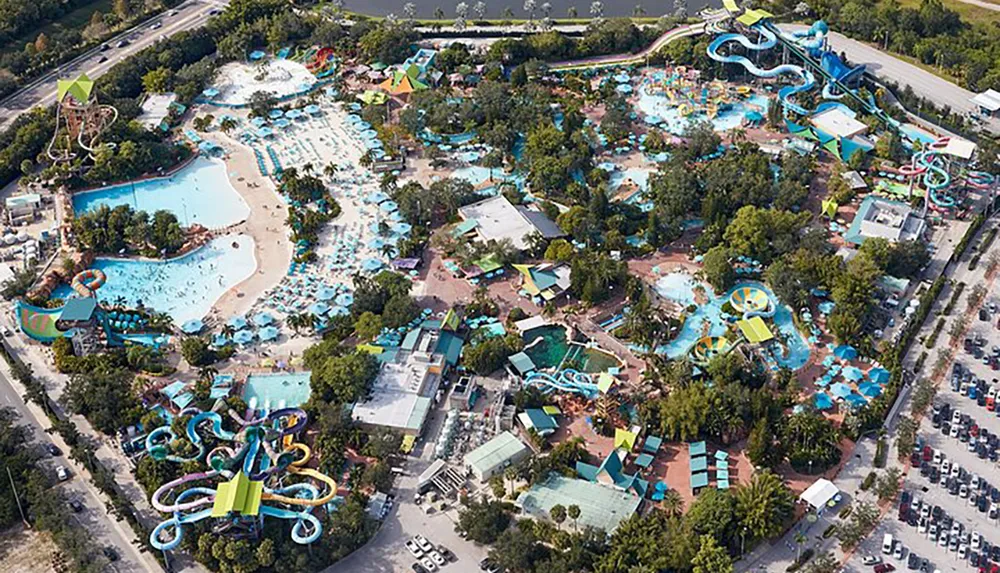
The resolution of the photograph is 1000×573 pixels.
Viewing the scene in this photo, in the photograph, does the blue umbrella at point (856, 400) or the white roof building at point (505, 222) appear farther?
the white roof building at point (505, 222)

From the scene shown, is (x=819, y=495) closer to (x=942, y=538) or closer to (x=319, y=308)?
(x=942, y=538)

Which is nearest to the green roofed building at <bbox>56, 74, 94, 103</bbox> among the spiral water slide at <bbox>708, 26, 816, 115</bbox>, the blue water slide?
the spiral water slide at <bbox>708, 26, 816, 115</bbox>

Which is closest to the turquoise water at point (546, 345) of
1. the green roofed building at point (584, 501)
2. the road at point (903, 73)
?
the green roofed building at point (584, 501)

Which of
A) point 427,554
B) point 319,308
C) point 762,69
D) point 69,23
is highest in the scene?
point 762,69

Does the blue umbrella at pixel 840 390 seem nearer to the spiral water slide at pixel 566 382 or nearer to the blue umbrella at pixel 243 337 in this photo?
the spiral water slide at pixel 566 382

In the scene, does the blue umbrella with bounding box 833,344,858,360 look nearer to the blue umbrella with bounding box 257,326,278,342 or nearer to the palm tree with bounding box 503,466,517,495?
the palm tree with bounding box 503,466,517,495

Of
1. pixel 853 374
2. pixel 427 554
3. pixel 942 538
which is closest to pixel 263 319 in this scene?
pixel 427 554

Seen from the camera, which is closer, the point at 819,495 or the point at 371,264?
the point at 819,495
